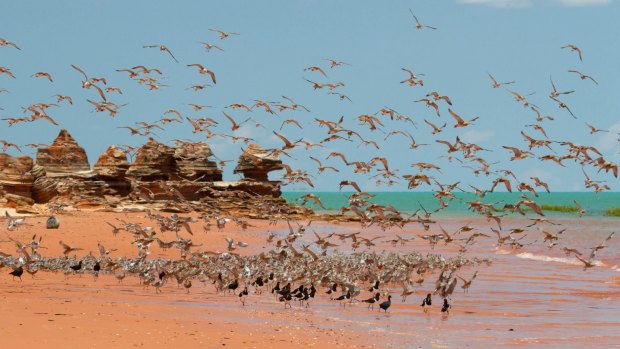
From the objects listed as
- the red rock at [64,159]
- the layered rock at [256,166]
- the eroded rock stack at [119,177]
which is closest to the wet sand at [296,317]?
the eroded rock stack at [119,177]

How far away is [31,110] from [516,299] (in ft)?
51.8

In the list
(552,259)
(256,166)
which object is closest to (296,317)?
(552,259)

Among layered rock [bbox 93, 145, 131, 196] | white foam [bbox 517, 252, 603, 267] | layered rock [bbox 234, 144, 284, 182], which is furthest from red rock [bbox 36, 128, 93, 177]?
white foam [bbox 517, 252, 603, 267]

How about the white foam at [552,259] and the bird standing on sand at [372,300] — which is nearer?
the bird standing on sand at [372,300]

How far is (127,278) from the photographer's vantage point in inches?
889

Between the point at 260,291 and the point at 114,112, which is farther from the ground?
the point at 114,112

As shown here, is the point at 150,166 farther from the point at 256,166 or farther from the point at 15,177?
the point at 15,177

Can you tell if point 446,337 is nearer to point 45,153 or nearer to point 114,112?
point 114,112

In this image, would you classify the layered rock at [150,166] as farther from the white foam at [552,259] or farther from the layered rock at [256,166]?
the white foam at [552,259]

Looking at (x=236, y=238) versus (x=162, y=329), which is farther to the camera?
(x=236, y=238)

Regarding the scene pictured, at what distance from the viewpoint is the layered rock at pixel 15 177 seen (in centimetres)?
5100

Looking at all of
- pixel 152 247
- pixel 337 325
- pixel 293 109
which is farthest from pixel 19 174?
pixel 337 325

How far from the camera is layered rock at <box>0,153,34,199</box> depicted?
5100 centimetres

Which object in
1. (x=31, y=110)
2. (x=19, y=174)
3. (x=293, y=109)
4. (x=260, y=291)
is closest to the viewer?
(x=260, y=291)
